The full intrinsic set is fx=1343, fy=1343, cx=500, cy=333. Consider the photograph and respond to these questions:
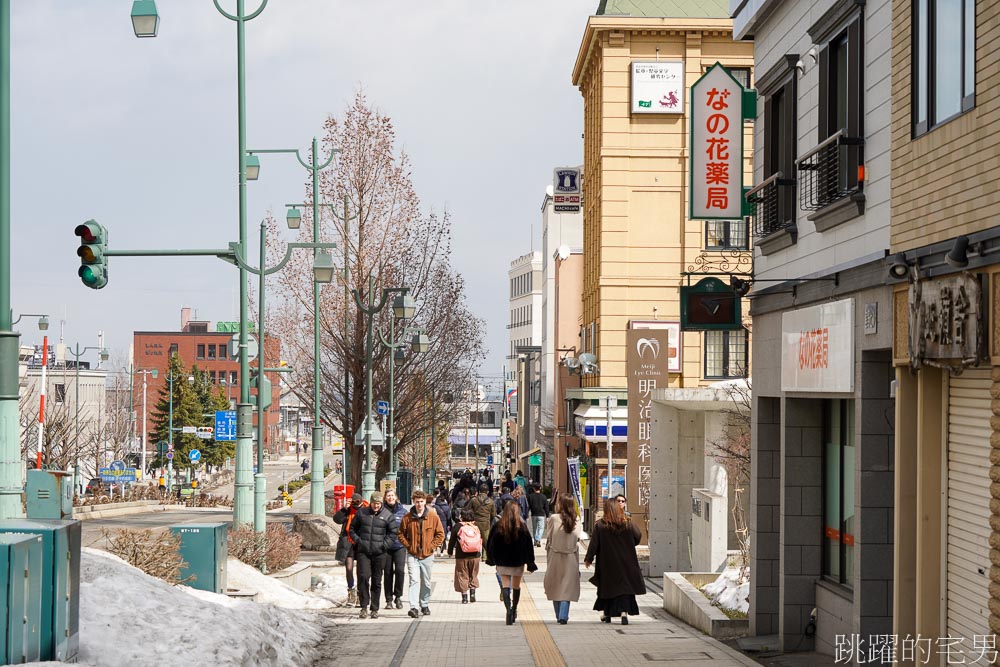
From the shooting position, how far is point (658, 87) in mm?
44750

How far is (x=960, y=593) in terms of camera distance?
1016 cm

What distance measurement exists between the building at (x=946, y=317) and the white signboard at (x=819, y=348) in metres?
0.88

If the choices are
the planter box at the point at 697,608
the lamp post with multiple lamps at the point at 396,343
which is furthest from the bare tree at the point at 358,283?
the planter box at the point at 697,608

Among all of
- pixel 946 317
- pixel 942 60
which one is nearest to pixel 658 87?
pixel 942 60

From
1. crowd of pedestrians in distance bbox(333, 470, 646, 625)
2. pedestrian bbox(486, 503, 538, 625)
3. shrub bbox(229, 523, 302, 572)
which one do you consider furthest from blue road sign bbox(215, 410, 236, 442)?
pedestrian bbox(486, 503, 538, 625)

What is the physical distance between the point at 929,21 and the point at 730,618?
8.22 m

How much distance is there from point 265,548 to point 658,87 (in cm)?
2776

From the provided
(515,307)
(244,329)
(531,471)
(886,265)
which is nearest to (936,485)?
(886,265)

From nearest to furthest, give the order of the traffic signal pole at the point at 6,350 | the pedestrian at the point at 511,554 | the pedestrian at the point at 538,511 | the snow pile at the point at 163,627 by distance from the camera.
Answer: the traffic signal pole at the point at 6,350 → the snow pile at the point at 163,627 → the pedestrian at the point at 511,554 → the pedestrian at the point at 538,511

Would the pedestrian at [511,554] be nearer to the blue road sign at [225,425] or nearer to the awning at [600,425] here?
the blue road sign at [225,425]

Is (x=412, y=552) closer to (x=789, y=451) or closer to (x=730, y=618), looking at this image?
(x=730, y=618)

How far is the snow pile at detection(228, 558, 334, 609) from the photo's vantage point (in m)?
17.8

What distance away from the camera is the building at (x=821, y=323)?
12.0 metres

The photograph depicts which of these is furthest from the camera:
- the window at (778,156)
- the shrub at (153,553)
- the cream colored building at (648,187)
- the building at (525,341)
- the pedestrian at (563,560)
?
the building at (525,341)
